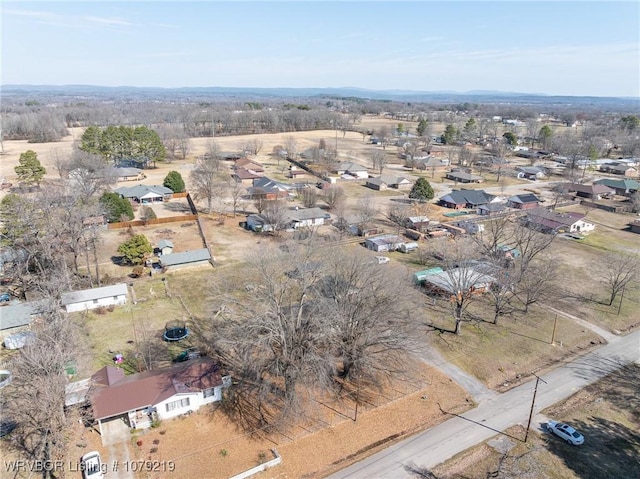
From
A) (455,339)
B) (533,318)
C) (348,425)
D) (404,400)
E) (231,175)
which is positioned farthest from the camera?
(231,175)

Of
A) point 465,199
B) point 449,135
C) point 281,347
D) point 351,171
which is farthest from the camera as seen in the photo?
point 449,135

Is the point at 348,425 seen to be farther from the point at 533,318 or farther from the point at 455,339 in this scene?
the point at 533,318

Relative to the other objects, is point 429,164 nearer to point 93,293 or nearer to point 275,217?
point 275,217

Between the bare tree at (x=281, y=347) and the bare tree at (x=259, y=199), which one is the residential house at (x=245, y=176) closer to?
the bare tree at (x=259, y=199)

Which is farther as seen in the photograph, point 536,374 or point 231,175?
point 231,175

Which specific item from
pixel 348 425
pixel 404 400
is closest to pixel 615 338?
pixel 404 400

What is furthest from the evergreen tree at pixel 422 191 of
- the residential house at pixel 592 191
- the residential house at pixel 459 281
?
the residential house at pixel 592 191

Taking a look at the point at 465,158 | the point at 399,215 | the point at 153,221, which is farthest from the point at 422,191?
the point at 153,221
